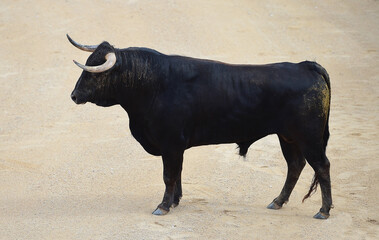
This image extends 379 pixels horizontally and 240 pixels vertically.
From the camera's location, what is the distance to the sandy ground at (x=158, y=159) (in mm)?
9148

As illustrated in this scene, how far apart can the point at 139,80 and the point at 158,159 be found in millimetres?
3355

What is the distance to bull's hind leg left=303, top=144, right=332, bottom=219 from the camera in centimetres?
917

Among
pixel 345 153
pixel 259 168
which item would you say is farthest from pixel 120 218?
pixel 345 153

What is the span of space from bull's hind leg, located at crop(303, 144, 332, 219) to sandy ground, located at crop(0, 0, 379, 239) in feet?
0.60

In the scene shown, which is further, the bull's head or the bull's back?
the bull's head

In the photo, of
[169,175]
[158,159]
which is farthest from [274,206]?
[158,159]

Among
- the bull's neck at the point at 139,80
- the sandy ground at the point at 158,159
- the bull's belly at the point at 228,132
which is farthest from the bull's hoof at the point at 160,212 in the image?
the bull's neck at the point at 139,80

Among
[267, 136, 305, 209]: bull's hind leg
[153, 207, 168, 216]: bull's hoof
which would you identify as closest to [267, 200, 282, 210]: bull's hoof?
[267, 136, 305, 209]: bull's hind leg

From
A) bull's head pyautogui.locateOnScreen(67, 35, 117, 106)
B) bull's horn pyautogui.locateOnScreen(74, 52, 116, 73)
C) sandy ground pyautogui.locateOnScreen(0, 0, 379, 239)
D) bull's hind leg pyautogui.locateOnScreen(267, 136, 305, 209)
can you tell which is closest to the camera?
bull's horn pyautogui.locateOnScreen(74, 52, 116, 73)

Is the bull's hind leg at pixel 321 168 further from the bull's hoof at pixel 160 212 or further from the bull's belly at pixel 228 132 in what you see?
the bull's hoof at pixel 160 212

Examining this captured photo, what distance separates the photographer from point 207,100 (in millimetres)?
9328

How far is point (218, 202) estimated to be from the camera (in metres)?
10.0

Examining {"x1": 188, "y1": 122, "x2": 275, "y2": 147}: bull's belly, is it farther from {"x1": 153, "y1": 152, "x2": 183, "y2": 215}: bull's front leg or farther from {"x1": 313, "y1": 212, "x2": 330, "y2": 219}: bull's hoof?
{"x1": 313, "y1": 212, "x2": 330, "y2": 219}: bull's hoof

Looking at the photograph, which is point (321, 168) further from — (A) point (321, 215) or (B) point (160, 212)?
(B) point (160, 212)
